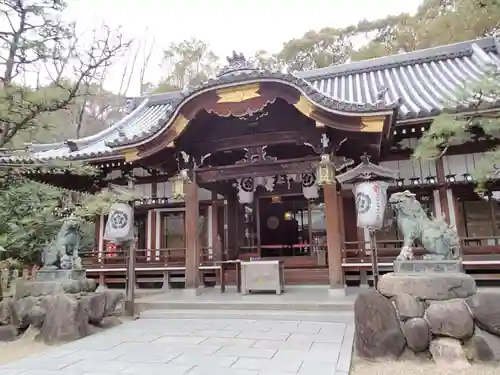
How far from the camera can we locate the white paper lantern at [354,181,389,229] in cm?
614

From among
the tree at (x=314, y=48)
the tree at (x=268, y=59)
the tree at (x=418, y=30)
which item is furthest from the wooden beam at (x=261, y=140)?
the tree at (x=268, y=59)

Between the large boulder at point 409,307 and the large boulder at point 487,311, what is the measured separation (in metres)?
0.50

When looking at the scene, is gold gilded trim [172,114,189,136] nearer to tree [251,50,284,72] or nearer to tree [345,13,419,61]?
tree [345,13,419,61]

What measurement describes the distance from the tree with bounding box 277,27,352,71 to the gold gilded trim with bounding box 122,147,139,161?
20.9 meters

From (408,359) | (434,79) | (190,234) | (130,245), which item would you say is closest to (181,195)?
(190,234)

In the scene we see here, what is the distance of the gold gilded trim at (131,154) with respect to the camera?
8009 millimetres

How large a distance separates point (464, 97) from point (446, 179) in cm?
410

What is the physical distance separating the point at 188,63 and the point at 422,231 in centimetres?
2796

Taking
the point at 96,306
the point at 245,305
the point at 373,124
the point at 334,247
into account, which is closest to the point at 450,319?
the point at 334,247

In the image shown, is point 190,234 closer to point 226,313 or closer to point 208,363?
point 226,313

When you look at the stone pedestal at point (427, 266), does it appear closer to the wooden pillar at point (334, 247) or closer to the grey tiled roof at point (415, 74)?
the wooden pillar at point (334, 247)

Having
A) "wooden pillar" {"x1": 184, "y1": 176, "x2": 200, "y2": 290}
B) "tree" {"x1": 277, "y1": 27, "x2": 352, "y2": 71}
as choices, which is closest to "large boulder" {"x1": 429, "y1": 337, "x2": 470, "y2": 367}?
"wooden pillar" {"x1": 184, "y1": 176, "x2": 200, "y2": 290}

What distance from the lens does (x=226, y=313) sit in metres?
6.36

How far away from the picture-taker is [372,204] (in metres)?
Answer: 6.15
